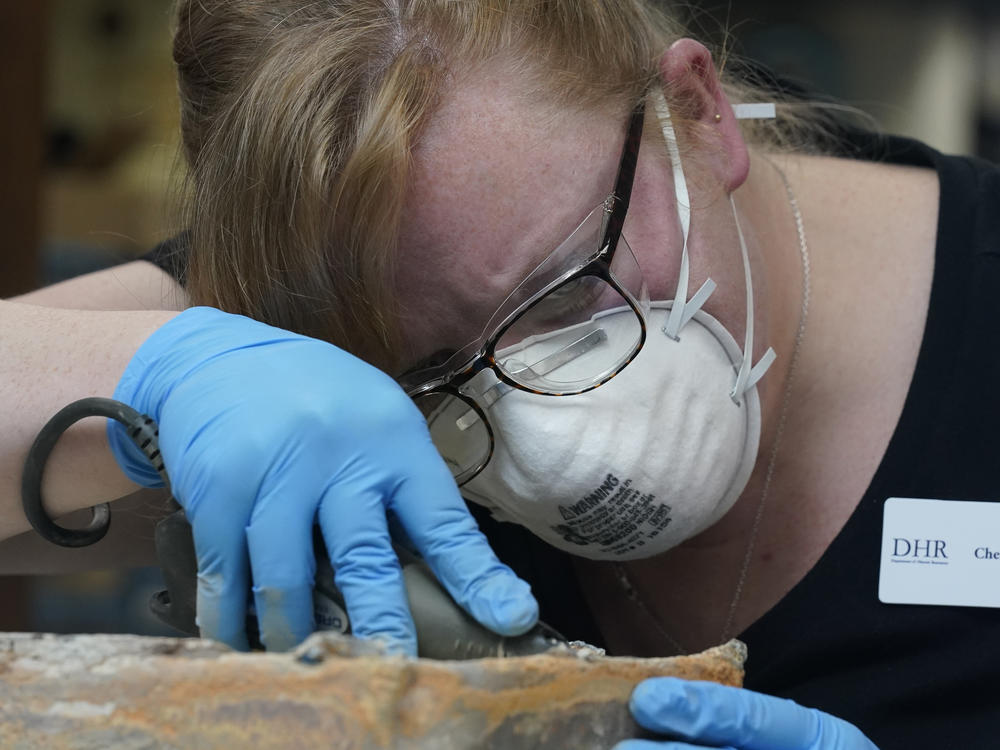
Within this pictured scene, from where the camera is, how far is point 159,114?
2553mm

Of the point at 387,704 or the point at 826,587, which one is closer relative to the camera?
the point at 387,704

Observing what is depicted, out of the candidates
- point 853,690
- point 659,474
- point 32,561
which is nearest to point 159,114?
point 32,561

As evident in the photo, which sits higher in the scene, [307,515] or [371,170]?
[371,170]

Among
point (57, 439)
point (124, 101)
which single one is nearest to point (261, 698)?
point (57, 439)

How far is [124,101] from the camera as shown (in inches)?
103

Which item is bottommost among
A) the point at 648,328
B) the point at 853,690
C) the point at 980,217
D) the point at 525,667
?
the point at 853,690

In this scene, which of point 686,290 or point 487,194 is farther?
point 686,290

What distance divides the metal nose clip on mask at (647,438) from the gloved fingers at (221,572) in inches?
13.4

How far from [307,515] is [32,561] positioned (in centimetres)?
66

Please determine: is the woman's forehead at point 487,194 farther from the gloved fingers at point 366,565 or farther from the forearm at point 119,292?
the forearm at point 119,292

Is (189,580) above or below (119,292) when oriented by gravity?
below

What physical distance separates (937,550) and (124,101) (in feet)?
7.36

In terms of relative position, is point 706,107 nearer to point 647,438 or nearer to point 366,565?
point 647,438

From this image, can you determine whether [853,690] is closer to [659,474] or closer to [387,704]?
[659,474]
